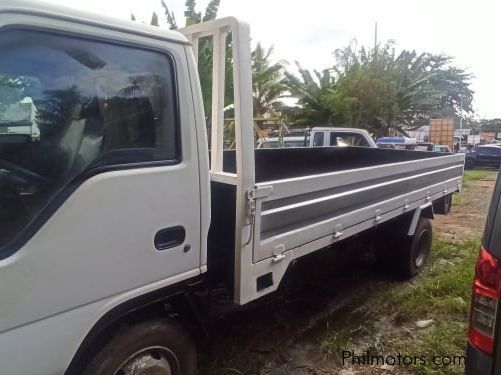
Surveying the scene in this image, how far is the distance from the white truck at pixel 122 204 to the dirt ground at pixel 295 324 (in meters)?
0.91

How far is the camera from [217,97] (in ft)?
8.09

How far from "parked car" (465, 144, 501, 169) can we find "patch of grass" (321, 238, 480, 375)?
1886 centimetres

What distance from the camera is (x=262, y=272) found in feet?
7.61

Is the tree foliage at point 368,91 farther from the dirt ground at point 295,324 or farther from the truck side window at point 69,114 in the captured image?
the truck side window at point 69,114

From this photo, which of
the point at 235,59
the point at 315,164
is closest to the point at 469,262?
the point at 315,164

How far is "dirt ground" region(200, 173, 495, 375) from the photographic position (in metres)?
2.99

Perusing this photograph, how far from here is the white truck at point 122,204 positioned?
150 centimetres

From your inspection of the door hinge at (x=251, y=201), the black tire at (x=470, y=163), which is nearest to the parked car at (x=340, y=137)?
the door hinge at (x=251, y=201)

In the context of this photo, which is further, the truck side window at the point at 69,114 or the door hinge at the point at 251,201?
the door hinge at the point at 251,201

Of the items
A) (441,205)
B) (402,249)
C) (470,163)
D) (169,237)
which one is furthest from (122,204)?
(470,163)

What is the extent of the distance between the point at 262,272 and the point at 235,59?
1163 mm

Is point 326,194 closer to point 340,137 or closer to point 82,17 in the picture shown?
point 82,17

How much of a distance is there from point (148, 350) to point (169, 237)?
562 mm

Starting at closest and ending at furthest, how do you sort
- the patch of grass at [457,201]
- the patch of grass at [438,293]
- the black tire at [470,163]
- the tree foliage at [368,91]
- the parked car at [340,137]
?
the patch of grass at [438,293] < the parked car at [340,137] < the patch of grass at [457,201] < the tree foliage at [368,91] < the black tire at [470,163]
